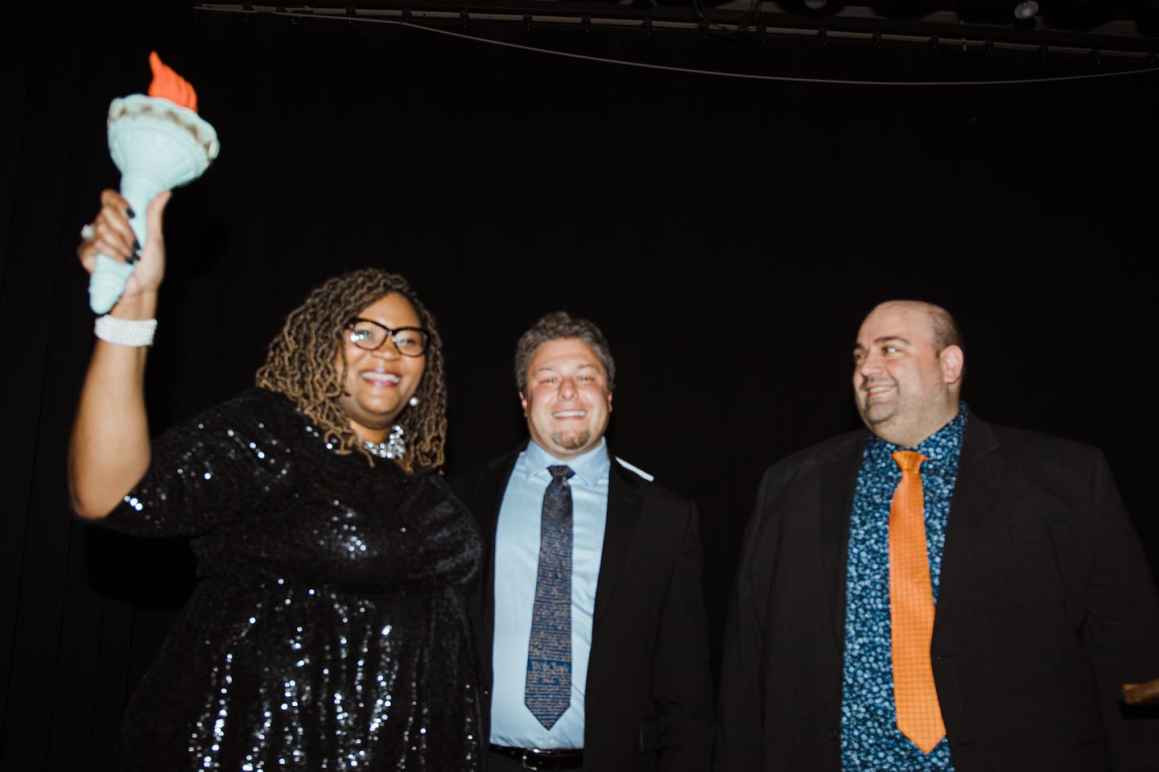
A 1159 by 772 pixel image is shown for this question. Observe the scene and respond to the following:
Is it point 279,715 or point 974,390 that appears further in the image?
point 974,390

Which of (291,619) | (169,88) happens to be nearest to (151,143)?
(169,88)

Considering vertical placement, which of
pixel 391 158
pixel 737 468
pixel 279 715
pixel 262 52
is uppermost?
pixel 262 52

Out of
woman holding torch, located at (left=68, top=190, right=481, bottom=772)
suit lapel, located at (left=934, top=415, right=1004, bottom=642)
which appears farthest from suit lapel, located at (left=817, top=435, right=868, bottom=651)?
woman holding torch, located at (left=68, top=190, right=481, bottom=772)

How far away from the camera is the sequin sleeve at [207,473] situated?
1.20 meters

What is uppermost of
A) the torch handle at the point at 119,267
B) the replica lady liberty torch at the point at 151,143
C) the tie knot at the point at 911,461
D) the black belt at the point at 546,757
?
the replica lady liberty torch at the point at 151,143

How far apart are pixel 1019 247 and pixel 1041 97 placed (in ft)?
2.40

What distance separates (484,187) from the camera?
362 centimetres

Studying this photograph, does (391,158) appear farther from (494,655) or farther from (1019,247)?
(1019,247)

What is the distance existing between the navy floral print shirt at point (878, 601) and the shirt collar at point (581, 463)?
64cm


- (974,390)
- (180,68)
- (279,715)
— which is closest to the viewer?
(279,715)

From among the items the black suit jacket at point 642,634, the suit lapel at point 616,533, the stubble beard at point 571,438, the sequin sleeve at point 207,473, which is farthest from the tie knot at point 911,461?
the sequin sleeve at point 207,473

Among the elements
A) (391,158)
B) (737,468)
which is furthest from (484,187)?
(737,468)

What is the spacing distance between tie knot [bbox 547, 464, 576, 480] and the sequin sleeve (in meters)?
0.86

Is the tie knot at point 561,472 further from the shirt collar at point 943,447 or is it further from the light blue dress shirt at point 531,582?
the shirt collar at point 943,447
